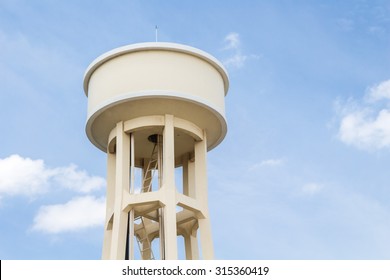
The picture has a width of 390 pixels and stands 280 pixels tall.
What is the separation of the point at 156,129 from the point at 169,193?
7.19ft

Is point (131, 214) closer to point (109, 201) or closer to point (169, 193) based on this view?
point (169, 193)

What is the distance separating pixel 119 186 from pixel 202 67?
4353mm

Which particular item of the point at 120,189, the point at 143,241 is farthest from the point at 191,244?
the point at 120,189

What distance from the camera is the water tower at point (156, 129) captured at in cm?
1959

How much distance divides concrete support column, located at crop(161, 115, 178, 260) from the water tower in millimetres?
27

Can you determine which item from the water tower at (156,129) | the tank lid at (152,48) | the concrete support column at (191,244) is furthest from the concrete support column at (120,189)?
the concrete support column at (191,244)

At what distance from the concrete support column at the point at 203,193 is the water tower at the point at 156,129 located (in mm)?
28

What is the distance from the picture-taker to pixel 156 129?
67.8ft

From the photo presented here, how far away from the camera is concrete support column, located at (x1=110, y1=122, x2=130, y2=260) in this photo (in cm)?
1916

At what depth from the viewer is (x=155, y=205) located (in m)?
19.9

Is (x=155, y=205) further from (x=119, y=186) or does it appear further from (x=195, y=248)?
(x=195, y=248)

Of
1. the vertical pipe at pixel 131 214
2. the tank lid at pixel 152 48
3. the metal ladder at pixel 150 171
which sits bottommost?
the vertical pipe at pixel 131 214

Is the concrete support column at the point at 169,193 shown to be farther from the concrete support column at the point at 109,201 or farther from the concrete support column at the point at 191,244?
the concrete support column at the point at 191,244
